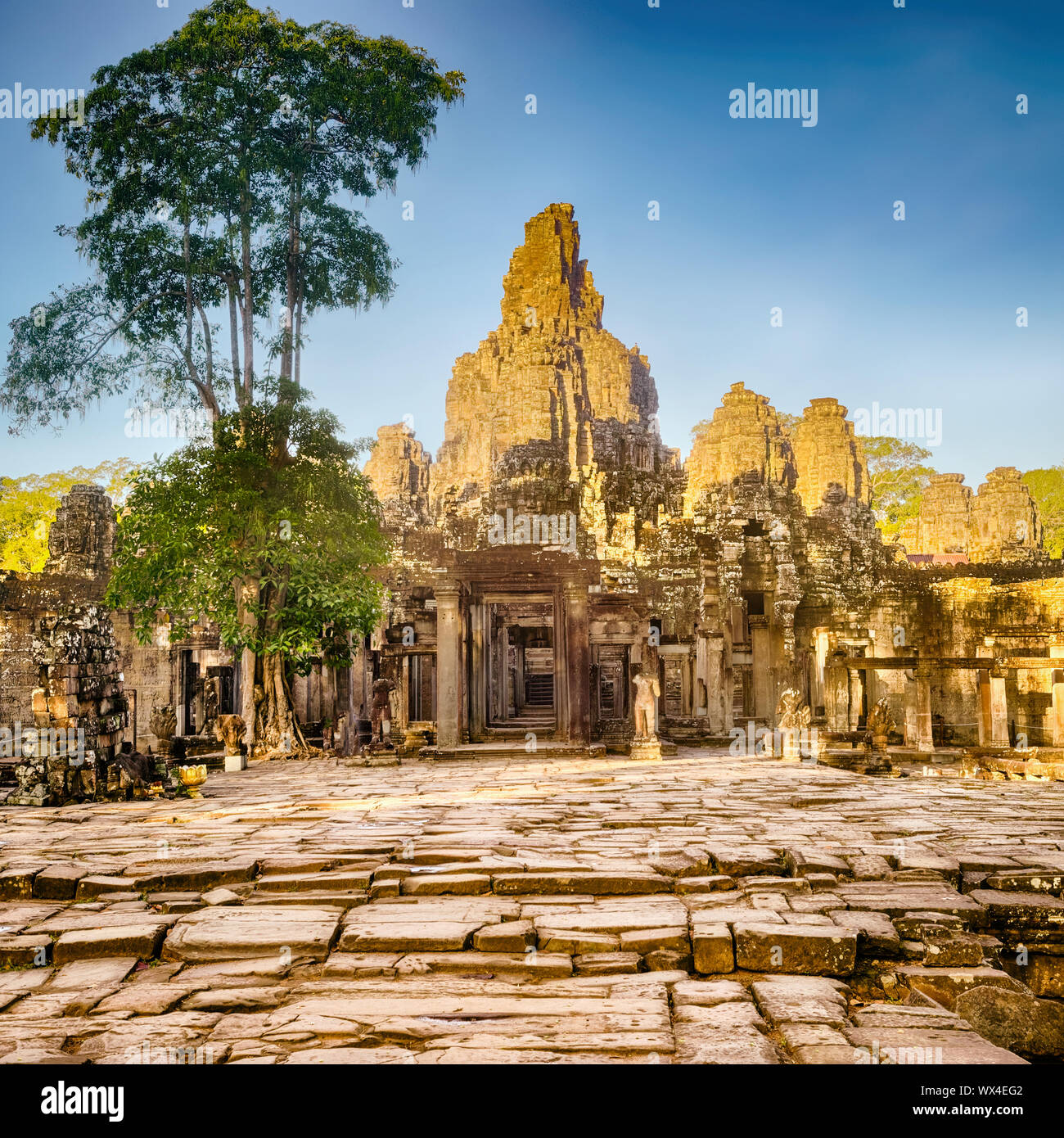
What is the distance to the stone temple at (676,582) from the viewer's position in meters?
17.4

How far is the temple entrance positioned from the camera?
883 inches

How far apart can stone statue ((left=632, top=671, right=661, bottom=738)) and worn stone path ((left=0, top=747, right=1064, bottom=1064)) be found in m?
6.53

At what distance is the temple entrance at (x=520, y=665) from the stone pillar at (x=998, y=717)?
7.91 m

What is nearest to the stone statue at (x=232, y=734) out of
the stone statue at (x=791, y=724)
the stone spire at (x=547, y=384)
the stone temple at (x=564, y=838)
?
the stone temple at (x=564, y=838)

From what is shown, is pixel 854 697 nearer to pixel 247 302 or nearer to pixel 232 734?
pixel 232 734

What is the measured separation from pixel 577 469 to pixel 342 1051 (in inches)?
1750

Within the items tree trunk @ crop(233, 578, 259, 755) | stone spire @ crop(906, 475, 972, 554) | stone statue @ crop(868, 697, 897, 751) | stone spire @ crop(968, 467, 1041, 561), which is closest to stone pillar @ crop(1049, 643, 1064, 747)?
stone statue @ crop(868, 697, 897, 751)

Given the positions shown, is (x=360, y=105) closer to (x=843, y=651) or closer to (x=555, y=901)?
(x=843, y=651)

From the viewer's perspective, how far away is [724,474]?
157 feet

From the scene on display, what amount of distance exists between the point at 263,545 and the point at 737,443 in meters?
34.3

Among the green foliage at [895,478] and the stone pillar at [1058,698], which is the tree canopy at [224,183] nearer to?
the stone pillar at [1058,698]

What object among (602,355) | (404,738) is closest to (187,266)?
(404,738)

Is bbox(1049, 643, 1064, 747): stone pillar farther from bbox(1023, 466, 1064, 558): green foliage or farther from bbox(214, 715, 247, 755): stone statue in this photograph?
bbox(1023, 466, 1064, 558): green foliage
